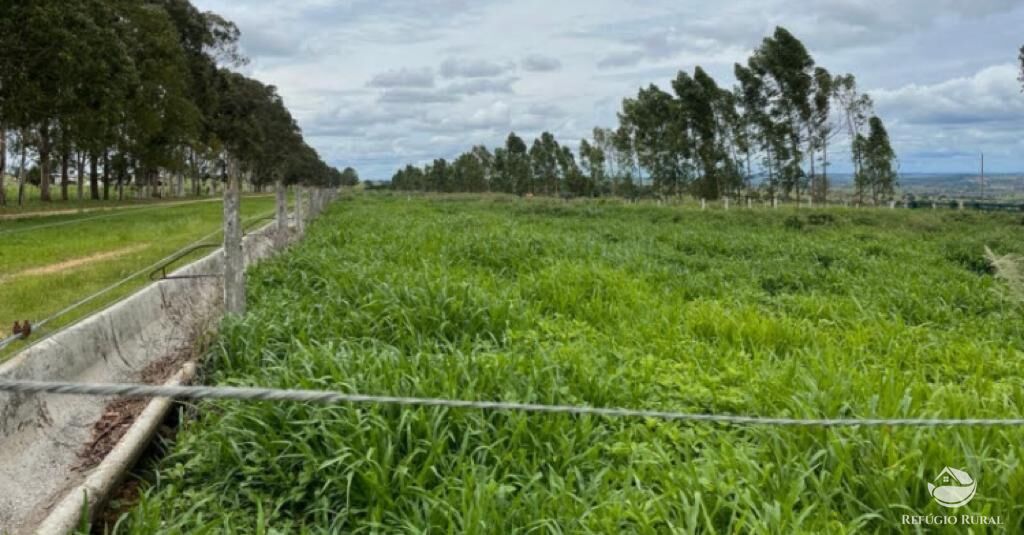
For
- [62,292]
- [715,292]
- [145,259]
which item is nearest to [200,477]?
[62,292]

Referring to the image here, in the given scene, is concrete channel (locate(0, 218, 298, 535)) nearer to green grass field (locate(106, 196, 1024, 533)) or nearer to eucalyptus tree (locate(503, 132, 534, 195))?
green grass field (locate(106, 196, 1024, 533))

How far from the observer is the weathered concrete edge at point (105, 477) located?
2543mm

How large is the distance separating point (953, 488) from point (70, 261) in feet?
36.8

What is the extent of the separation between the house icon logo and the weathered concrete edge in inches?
131

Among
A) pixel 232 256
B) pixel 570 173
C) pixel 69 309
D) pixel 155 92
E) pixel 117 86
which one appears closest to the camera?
pixel 69 309

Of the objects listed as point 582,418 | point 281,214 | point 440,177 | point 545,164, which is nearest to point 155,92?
point 281,214

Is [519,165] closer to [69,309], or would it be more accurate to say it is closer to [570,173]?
[570,173]

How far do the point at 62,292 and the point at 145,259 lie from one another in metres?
3.03

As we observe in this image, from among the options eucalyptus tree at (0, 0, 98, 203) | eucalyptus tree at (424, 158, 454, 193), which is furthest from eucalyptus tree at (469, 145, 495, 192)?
eucalyptus tree at (0, 0, 98, 203)

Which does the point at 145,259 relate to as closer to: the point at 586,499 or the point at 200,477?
the point at 200,477

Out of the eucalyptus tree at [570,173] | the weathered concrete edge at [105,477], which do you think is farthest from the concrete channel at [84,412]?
the eucalyptus tree at [570,173]

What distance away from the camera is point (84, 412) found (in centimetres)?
389

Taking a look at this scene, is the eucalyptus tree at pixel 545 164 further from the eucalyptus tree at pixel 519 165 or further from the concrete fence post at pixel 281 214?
the concrete fence post at pixel 281 214

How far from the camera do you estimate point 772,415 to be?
3551mm
